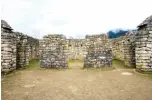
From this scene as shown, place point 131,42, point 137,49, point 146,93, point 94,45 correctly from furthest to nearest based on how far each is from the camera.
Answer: point 131,42, point 94,45, point 137,49, point 146,93

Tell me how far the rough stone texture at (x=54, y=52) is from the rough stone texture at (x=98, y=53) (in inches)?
55.2

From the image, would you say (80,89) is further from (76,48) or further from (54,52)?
(76,48)

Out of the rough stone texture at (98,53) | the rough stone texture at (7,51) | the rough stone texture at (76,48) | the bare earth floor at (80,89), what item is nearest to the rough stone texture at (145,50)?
the bare earth floor at (80,89)

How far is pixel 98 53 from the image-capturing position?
13.1m

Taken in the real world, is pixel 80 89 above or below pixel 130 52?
below

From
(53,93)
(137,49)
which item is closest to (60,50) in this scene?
(137,49)

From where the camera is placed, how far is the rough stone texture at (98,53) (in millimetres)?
13102

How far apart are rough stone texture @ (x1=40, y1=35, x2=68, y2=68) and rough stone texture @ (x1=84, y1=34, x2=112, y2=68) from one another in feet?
4.60

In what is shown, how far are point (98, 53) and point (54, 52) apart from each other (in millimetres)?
2576

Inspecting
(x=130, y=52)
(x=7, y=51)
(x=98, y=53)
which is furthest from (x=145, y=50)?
(x=7, y=51)

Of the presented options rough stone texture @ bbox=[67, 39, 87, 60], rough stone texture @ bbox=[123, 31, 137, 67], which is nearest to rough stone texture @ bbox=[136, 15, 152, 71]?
rough stone texture @ bbox=[123, 31, 137, 67]

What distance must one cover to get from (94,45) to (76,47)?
34.5 ft

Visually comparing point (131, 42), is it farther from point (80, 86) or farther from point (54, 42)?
point (80, 86)

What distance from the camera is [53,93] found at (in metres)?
7.11
